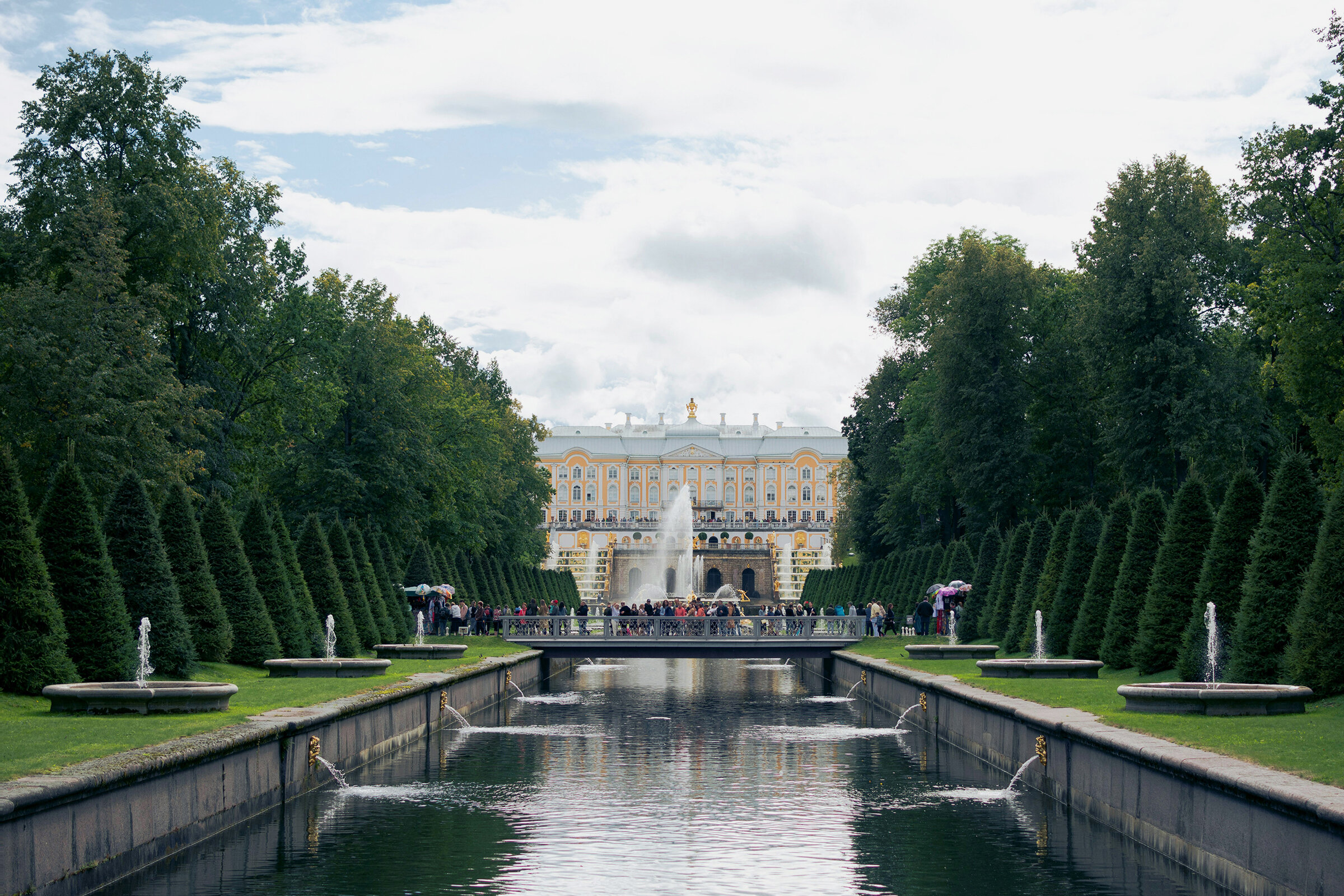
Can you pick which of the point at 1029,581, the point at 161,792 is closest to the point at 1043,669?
the point at 1029,581

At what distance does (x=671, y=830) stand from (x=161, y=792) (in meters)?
4.23

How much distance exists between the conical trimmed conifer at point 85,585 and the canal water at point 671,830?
12.9ft

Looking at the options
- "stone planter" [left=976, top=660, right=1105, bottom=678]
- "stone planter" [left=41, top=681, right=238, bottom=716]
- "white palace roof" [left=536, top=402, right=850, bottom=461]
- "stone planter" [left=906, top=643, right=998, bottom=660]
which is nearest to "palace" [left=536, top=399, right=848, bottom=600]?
"white palace roof" [left=536, top=402, right=850, bottom=461]

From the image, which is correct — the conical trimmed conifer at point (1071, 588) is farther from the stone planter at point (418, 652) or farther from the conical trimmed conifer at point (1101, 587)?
the stone planter at point (418, 652)

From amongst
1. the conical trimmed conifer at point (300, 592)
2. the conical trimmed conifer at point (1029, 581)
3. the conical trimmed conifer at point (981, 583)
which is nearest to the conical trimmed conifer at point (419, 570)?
the conical trimmed conifer at point (300, 592)

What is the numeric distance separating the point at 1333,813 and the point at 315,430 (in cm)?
3775

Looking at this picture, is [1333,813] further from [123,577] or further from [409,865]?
[123,577]

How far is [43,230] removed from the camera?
111ft

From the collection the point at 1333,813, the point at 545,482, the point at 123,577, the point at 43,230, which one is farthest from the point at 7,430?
the point at 545,482

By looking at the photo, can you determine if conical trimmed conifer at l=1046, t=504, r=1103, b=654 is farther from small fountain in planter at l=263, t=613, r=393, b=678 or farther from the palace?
the palace

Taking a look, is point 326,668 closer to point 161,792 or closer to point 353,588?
point 353,588

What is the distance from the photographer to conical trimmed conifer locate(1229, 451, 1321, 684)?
58.5ft

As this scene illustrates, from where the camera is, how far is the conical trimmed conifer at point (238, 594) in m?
25.1

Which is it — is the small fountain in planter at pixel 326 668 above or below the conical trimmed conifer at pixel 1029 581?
below
